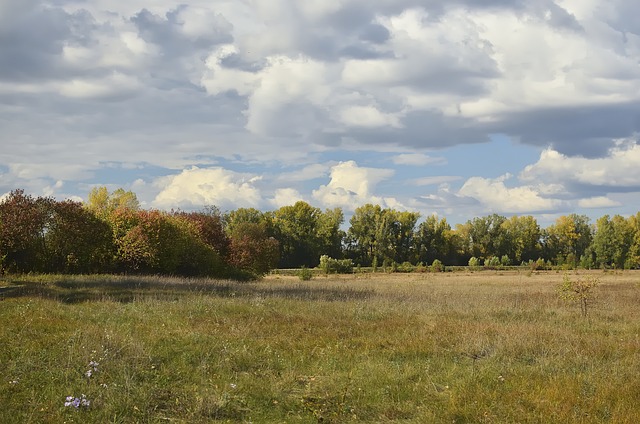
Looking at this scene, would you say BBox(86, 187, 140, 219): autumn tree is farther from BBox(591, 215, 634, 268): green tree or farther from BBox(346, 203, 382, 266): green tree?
BBox(591, 215, 634, 268): green tree

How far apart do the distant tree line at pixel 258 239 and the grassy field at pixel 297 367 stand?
67.8 feet

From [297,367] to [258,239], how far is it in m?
70.1

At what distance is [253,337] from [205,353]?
245 centimetres

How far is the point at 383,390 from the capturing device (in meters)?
10.8

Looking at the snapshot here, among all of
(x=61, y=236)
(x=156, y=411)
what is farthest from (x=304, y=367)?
(x=61, y=236)

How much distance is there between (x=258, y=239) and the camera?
270 feet

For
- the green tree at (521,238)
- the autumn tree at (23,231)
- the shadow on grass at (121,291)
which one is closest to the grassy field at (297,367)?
the shadow on grass at (121,291)

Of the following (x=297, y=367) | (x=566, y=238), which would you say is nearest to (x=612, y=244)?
(x=566, y=238)

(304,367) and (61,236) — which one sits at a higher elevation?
(61,236)

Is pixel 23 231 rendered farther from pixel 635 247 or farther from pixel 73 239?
pixel 635 247

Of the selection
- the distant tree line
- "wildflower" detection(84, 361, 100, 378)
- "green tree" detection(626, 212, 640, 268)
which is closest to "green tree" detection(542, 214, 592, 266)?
A: the distant tree line

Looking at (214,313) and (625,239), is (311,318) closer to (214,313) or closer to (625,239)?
(214,313)

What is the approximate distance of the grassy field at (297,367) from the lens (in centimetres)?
967

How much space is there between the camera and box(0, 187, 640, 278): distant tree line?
3978 cm
